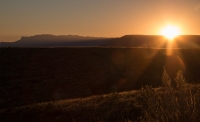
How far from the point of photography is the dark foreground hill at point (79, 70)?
27081 millimetres

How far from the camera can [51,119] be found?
35.8 ft

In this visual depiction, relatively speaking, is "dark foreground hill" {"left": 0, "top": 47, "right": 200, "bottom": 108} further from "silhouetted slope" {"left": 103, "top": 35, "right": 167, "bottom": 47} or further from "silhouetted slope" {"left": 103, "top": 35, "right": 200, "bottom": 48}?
"silhouetted slope" {"left": 103, "top": 35, "right": 167, "bottom": 47}

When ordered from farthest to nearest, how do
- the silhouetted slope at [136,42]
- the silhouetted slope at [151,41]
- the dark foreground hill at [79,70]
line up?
the silhouetted slope at [136,42]
the silhouetted slope at [151,41]
the dark foreground hill at [79,70]

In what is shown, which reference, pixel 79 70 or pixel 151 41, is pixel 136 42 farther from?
pixel 79 70

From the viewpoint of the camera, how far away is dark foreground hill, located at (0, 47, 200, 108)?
27.1 m

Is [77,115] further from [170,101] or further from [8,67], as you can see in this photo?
[8,67]

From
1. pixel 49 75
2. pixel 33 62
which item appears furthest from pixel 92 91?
pixel 33 62

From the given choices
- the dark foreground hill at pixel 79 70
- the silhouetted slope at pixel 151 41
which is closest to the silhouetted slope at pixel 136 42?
the silhouetted slope at pixel 151 41

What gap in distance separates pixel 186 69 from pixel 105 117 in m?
31.9

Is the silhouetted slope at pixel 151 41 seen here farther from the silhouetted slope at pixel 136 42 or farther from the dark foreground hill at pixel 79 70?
the dark foreground hill at pixel 79 70

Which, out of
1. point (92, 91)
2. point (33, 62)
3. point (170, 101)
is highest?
point (170, 101)

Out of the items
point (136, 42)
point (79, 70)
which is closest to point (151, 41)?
point (136, 42)

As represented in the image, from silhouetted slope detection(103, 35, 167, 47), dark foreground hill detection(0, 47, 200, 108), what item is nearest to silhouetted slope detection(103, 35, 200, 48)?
silhouetted slope detection(103, 35, 167, 47)

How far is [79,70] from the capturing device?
34.8 m
